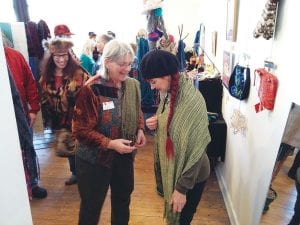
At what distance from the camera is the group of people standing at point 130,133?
1.27 m

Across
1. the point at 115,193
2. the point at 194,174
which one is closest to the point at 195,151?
the point at 194,174

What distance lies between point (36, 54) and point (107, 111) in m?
2.18

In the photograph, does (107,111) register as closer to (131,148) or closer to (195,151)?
(131,148)

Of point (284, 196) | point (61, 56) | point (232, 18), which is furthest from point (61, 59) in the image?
point (284, 196)

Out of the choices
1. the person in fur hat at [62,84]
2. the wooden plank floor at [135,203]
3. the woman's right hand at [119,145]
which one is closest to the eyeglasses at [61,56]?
the person in fur hat at [62,84]

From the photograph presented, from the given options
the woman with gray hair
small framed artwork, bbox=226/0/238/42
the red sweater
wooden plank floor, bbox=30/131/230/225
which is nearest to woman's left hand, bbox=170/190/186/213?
the woman with gray hair

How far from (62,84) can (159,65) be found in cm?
116

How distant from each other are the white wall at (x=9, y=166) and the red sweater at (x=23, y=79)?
4.89 feet

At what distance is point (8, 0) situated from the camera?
4047 mm

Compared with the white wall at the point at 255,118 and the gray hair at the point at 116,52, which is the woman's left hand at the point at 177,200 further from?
the gray hair at the point at 116,52

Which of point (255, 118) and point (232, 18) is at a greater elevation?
point (232, 18)

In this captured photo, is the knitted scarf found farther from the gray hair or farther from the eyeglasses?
the eyeglasses

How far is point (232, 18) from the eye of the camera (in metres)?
Answer: 2.03

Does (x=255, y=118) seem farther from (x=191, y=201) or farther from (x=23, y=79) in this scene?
(x=23, y=79)
